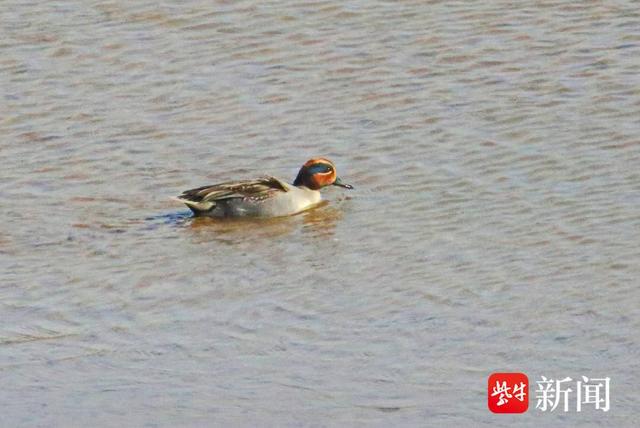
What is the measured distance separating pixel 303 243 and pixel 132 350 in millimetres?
2870

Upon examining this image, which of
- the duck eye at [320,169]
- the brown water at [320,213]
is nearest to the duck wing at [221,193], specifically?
the brown water at [320,213]

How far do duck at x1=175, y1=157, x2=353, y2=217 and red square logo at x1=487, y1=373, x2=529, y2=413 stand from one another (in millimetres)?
4192

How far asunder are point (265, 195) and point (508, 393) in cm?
465

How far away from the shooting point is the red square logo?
6.99 metres

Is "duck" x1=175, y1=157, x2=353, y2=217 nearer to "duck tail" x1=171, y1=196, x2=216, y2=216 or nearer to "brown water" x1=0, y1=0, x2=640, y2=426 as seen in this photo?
"duck tail" x1=171, y1=196, x2=216, y2=216

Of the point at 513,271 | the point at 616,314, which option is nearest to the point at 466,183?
the point at 513,271

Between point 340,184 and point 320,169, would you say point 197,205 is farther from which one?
point 340,184

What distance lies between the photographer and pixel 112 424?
6859 millimetres

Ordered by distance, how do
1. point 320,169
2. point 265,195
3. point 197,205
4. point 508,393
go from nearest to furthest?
point 508,393, point 197,205, point 265,195, point 320,169

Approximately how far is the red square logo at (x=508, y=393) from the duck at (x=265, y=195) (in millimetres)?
4192

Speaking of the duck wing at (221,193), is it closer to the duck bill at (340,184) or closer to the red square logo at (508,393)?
the duck bill at (340,184)

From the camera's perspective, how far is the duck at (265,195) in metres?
11.4

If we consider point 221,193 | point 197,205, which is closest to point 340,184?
point 221,193

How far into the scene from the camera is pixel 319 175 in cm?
1166
